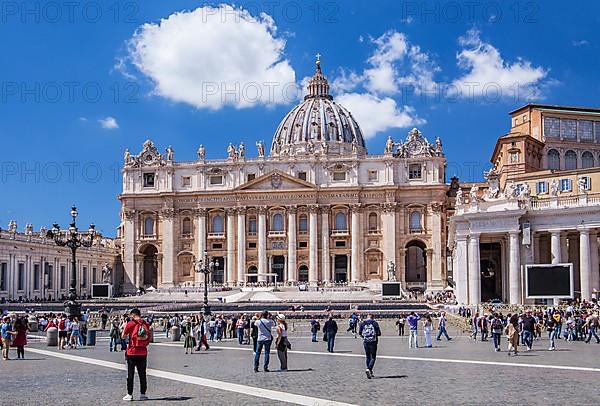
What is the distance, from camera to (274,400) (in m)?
13.8

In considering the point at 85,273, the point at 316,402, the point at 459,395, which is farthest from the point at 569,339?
the point at 85,273

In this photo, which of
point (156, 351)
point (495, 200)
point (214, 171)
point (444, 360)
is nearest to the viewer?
point (444, 360)

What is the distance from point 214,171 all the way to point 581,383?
81.8 m

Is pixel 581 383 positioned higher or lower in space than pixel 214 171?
lower

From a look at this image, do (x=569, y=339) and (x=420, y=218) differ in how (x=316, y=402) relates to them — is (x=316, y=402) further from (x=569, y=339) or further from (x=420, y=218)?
(x=420, y=218)

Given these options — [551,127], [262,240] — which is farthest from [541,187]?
[262,240]

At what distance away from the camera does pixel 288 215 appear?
3669 inches

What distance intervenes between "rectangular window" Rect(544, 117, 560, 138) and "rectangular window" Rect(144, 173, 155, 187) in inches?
1968

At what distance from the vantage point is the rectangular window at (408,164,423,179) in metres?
92.5

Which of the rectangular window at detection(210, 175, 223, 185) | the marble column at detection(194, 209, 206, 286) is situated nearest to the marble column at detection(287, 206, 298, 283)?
the rectangular window at detection(210, 175, 223, 185)

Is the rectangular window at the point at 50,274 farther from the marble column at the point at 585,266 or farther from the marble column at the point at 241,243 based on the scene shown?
the marble column at the point at 585,266

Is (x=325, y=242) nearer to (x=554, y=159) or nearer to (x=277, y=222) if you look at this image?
(x=277, y=222)

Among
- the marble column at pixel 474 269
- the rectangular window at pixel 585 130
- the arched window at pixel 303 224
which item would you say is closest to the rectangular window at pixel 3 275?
the arched window at pixel 303 224

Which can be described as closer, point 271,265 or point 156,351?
point 156,351
